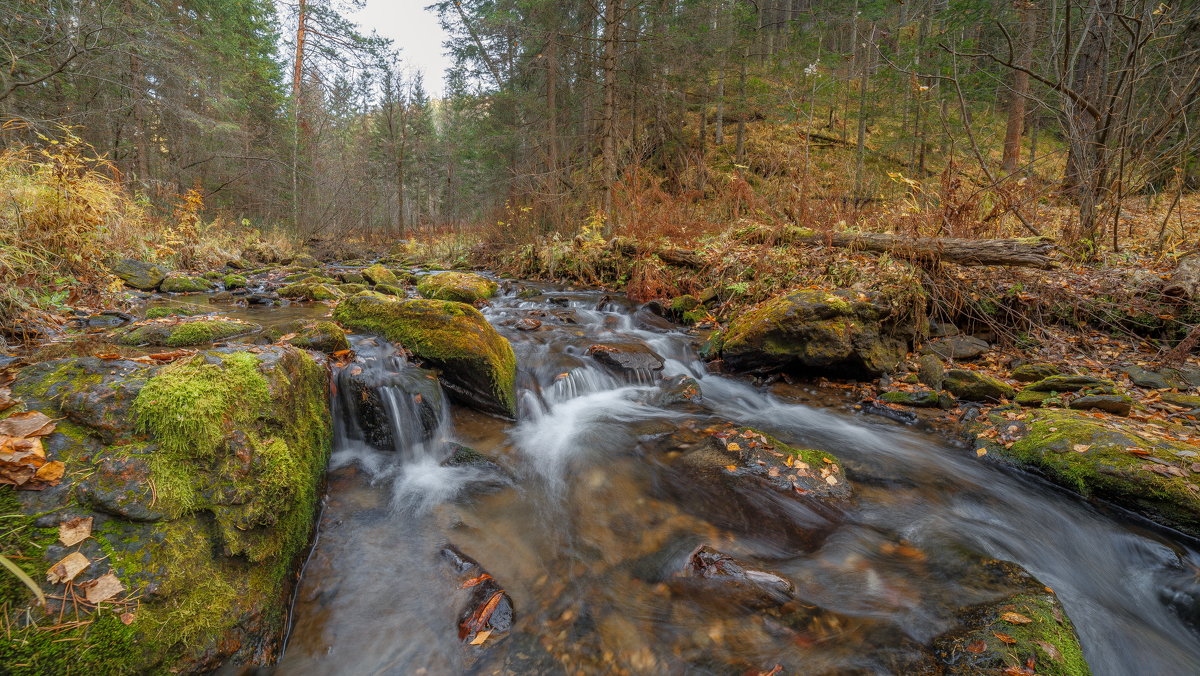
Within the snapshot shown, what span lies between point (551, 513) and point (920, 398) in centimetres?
424

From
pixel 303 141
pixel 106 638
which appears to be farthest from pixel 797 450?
pixel 303 141

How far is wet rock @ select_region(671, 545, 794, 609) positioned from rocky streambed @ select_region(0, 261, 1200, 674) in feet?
0.06

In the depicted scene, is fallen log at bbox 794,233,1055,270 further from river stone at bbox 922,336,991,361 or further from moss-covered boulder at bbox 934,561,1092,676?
moss-covered boulder at bbox 934,561,1092,676

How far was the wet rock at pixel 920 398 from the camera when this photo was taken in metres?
4.97

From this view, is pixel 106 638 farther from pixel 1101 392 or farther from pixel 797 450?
pixel 1101 392

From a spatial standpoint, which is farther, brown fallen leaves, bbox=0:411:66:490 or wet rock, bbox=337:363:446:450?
wet rock, bbox=337:363:446:450

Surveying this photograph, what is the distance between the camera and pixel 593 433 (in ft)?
15.6

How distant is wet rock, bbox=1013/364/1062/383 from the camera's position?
4930 mm

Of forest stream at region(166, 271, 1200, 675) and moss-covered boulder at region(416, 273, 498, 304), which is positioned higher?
moss-covered boulder at region(416, 273, 498, 304)

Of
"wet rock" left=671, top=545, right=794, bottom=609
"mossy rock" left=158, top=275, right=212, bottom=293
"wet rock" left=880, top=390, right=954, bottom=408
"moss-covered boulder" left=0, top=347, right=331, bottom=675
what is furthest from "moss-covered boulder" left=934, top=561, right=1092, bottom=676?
"mossy rock" left=158, top=275, right=212, bottom=293

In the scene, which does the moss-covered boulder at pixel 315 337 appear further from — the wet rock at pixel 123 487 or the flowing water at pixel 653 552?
the wet rock at pixel 123 487

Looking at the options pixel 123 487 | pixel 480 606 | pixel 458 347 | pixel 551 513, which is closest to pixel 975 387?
pixel 551 513

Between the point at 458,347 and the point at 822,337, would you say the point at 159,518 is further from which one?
the point at 822,337

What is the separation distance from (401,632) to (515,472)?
5.38 feet
